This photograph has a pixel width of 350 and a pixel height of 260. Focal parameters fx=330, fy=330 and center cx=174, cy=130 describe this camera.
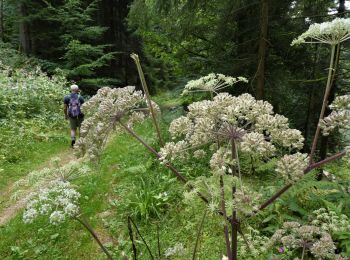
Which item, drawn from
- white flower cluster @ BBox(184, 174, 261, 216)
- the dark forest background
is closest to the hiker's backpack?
the dark forest background

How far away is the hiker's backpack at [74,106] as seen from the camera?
11.2 metres

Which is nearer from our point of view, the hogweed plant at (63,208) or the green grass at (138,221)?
the hogweed plant at (63,208)

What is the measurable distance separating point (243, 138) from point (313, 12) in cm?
998

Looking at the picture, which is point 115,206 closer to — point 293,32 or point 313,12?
point 293,32

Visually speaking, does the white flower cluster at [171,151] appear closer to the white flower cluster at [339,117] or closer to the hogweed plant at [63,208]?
the hogweed plant at [63,208]

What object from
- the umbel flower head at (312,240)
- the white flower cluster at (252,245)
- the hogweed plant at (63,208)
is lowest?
the white flower cluster at (252,245)

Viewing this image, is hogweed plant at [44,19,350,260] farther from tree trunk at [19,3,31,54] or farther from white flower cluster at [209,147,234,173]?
tree trunk at [19,3,31,54]

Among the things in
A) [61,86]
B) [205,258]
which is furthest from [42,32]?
[205,258]

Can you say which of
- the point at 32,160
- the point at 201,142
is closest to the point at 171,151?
the point at 201,142

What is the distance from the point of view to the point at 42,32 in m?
22.5

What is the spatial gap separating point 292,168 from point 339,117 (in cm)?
47

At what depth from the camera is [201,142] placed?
2.29m

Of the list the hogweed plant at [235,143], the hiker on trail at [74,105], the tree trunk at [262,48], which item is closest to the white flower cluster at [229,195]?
the hogweed plant at [235,143]

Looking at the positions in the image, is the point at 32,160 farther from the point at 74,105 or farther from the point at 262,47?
the point at 262,47
